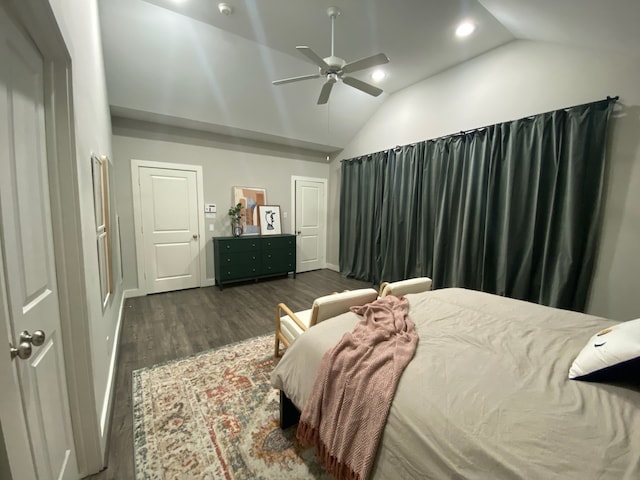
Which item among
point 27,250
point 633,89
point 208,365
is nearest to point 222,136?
point 208,365

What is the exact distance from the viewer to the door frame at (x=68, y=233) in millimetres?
1057

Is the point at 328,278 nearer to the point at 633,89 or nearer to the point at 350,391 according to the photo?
the point at 350,391

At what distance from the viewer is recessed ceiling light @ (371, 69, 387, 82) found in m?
3.52

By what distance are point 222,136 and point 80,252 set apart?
3725mm

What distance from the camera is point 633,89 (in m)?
2.18

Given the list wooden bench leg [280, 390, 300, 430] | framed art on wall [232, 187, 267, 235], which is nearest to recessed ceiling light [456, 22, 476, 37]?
framed art on wall [232, 187, 267, 235]

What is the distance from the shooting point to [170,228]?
159 inches

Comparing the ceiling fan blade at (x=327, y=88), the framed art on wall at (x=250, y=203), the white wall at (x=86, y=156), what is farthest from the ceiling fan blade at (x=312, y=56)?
the framed art on wall at (x=250, y=203)

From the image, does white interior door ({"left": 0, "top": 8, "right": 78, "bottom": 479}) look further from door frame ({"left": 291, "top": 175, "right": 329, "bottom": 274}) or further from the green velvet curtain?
door frame ({"left": 291, "top": 175, "right": 329, "bottom": 274})

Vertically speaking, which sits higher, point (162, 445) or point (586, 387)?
point (586, 387)

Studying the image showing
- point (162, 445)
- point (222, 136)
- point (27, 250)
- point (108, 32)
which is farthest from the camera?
point (222, 136)

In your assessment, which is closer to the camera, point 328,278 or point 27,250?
point 27,250

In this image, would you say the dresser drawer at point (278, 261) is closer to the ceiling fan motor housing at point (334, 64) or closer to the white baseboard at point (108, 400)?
the white baseboard at point (108, 400)

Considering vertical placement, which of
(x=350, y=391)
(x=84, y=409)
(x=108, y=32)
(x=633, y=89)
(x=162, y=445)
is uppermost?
(x=108, y=32)
